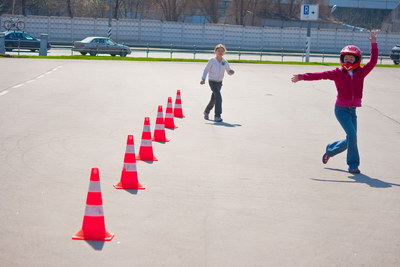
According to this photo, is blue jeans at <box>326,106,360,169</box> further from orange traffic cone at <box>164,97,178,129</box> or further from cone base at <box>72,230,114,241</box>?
cone base at <box>72,230,114,241</box>

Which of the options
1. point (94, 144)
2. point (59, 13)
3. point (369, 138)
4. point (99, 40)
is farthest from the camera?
point (59, 13)

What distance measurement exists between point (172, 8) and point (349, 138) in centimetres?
7829

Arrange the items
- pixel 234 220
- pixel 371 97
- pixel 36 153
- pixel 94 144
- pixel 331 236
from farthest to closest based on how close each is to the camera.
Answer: pixel 371 97, pixel 94 144, pixel 36 153, pixel 234 220, pixel 331 236

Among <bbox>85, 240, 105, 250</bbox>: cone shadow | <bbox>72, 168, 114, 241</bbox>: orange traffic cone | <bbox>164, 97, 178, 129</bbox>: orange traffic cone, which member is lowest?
<bbox>164, 97, 178, 129</bbox>: orange traffic cone

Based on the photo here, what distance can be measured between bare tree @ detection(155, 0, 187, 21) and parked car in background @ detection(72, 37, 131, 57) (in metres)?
33.4

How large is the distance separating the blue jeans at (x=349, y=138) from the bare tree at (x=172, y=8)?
7631cm

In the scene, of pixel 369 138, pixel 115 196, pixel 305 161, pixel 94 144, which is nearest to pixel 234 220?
pixel 115 196

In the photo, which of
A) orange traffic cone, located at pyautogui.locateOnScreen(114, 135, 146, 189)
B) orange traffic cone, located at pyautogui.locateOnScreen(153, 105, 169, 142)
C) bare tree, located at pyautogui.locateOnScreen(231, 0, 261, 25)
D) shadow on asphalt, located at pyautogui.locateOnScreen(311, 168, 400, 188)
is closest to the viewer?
orange traffic cone, located at pyautogui.locateOnScreen(114, 135, 146, 189)

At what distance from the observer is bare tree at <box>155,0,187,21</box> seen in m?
87.1

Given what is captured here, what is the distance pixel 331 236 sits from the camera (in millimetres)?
7465

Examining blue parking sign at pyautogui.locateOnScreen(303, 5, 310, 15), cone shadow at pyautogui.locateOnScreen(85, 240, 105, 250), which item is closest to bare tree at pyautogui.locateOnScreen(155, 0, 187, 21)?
blue parking sign at pyautogui.locateOnScreen(303, 5, 310, 15)

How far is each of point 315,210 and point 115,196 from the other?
88.2 inches

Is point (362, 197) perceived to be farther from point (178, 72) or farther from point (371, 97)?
point (178, 72)

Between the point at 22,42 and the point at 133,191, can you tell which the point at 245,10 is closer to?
the point at 22,42
